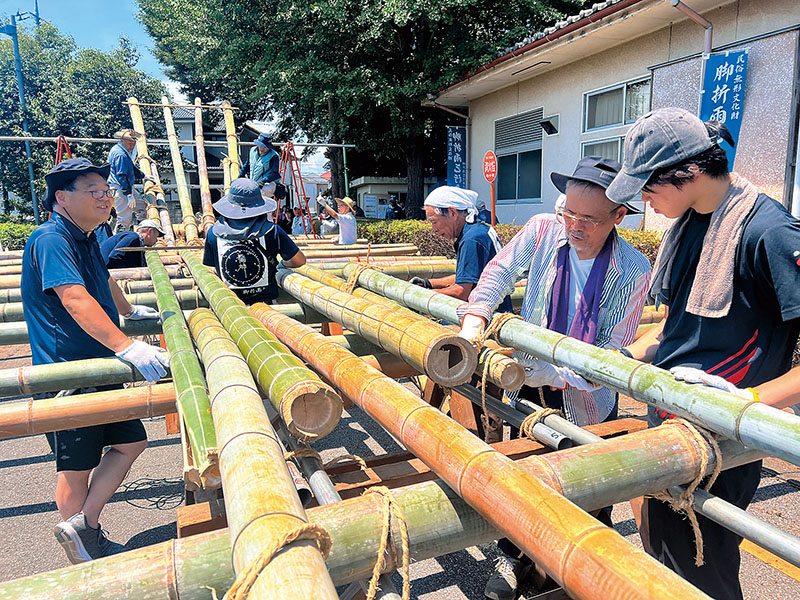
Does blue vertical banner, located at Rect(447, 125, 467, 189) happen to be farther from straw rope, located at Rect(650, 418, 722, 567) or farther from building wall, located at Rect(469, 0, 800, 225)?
straw rope, located at Rect(650, 418, 722, 567)

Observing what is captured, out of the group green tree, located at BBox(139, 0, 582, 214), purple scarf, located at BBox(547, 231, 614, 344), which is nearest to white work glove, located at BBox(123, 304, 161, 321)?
purple scarf, located at BBox(547, 231, 614, 344)

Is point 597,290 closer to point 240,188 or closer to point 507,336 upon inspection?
point 507,336

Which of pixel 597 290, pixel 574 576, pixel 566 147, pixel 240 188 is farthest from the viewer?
pixel 566 147

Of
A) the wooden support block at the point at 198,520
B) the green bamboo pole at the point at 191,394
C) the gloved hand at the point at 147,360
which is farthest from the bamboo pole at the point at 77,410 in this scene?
the wooden support block at the point at 198,520

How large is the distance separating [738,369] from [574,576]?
1.11 meters

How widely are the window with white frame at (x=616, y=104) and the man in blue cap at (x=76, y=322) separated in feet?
27.6

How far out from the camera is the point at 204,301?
417 cm

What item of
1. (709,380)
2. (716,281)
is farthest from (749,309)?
(709,380)

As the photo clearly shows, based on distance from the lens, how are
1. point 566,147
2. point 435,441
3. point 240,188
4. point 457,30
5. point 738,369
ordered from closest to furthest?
point 435,441 → point 738,369 → point 240,188 → point 566,147 → point 457,30

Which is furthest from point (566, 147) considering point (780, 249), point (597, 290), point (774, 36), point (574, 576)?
point (574, 576)

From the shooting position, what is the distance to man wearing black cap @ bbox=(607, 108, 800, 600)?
162 cm

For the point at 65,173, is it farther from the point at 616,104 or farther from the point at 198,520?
the point at 616,104

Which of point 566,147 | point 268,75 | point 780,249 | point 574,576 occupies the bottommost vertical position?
point 574,576

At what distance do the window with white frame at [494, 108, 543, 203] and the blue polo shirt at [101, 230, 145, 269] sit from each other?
27.6 ft
